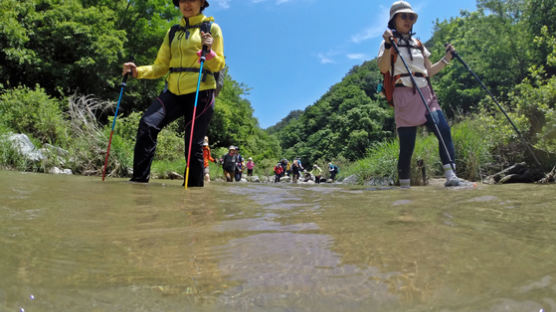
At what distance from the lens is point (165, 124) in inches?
140

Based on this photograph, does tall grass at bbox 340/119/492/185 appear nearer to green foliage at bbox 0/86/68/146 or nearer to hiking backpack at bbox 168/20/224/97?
hiking backpack at bbox 168/20/224/97

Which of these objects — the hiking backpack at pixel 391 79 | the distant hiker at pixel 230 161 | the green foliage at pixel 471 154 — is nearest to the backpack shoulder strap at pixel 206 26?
the hiking backpack at pixel 391 79

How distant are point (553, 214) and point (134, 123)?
43.6 ft

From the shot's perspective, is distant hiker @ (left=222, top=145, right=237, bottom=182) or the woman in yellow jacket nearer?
the woman in yellow jacket

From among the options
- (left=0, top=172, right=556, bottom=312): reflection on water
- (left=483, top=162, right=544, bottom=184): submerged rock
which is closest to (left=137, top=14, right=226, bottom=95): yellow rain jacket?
(left=0, top=172, right=556, bottom=312): reflection on water

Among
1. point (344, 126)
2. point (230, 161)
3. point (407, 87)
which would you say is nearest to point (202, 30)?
point (407, 87)

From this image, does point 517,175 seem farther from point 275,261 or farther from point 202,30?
point 275,261

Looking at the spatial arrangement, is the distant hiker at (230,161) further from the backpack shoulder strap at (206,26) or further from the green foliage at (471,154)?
the backpack shoulder strap at (206,26)

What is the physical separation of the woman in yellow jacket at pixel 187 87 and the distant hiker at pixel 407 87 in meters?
1.81

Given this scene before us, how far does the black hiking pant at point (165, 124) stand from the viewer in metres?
3.36

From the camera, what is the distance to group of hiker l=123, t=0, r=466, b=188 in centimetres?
341

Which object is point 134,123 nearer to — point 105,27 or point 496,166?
point 105,27

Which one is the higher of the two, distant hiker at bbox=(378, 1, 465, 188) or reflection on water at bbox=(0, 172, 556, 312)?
distant hiker at bbox=(378, 1, 465, 188)

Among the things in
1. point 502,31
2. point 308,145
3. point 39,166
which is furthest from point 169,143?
point 308,145
